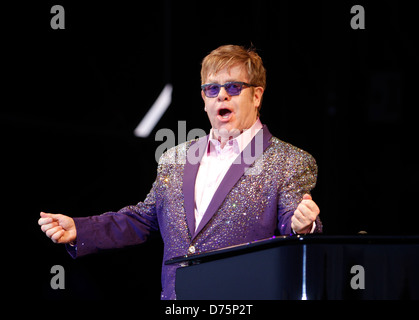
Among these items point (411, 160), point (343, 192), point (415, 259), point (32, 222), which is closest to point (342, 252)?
point (415, 259)

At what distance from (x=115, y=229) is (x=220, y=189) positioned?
A: 459 millimetres

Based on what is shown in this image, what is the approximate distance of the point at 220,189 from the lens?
225 centimetres

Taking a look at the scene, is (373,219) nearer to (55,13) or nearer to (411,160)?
(411,160)

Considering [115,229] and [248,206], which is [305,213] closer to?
[248,206]

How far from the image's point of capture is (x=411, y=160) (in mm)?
3506

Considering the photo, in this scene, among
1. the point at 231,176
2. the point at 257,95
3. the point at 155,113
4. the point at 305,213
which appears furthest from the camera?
the point at 155,113

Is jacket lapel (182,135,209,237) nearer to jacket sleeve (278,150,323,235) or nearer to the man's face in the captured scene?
the man's face

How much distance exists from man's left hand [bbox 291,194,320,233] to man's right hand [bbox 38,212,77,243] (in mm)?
900

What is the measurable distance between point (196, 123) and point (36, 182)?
36.1 inches

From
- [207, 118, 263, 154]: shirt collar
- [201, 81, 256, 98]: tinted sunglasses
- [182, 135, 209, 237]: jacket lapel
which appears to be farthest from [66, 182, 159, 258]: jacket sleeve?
[201, 81, 256, 98]: tinted sunglasses

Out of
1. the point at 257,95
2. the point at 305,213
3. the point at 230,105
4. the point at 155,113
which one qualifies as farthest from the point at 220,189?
the point at 155,113
